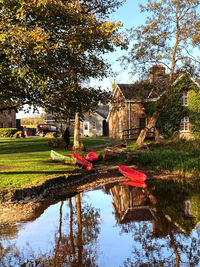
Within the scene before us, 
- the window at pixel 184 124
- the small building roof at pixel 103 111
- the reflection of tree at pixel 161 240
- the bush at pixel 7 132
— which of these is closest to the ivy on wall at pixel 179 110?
the window at pixel 184 124

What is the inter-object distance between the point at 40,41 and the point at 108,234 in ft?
21.9

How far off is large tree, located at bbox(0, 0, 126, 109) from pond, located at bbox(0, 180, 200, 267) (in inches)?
190

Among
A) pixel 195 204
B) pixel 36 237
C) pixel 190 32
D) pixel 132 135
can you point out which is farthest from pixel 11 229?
pixel 132 135

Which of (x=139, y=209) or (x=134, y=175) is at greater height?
(x=134, y=175)

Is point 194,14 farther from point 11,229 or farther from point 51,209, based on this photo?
point 11,229

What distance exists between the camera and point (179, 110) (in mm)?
34406

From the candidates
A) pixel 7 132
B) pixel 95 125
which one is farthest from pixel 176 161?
pixel 95 125

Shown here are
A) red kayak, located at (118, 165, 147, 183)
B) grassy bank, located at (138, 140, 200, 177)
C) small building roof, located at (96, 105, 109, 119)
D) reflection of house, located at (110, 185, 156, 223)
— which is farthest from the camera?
small building roof, located at (96, 105, 109, 119)

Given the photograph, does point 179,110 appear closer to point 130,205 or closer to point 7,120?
point 130,205

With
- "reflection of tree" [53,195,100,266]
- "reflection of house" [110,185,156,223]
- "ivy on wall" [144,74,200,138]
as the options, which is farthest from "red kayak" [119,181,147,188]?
"ivy on wall" [144,74,200,138]

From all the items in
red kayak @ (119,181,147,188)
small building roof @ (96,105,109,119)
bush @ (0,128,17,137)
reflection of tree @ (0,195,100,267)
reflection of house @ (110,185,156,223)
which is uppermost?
small building roof @ (96,105,109,119)

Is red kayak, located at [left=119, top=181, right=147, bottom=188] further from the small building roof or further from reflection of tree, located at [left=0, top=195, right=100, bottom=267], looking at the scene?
the small building roof

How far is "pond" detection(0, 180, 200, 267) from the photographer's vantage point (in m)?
5.73

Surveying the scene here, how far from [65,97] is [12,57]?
3.56 metres
